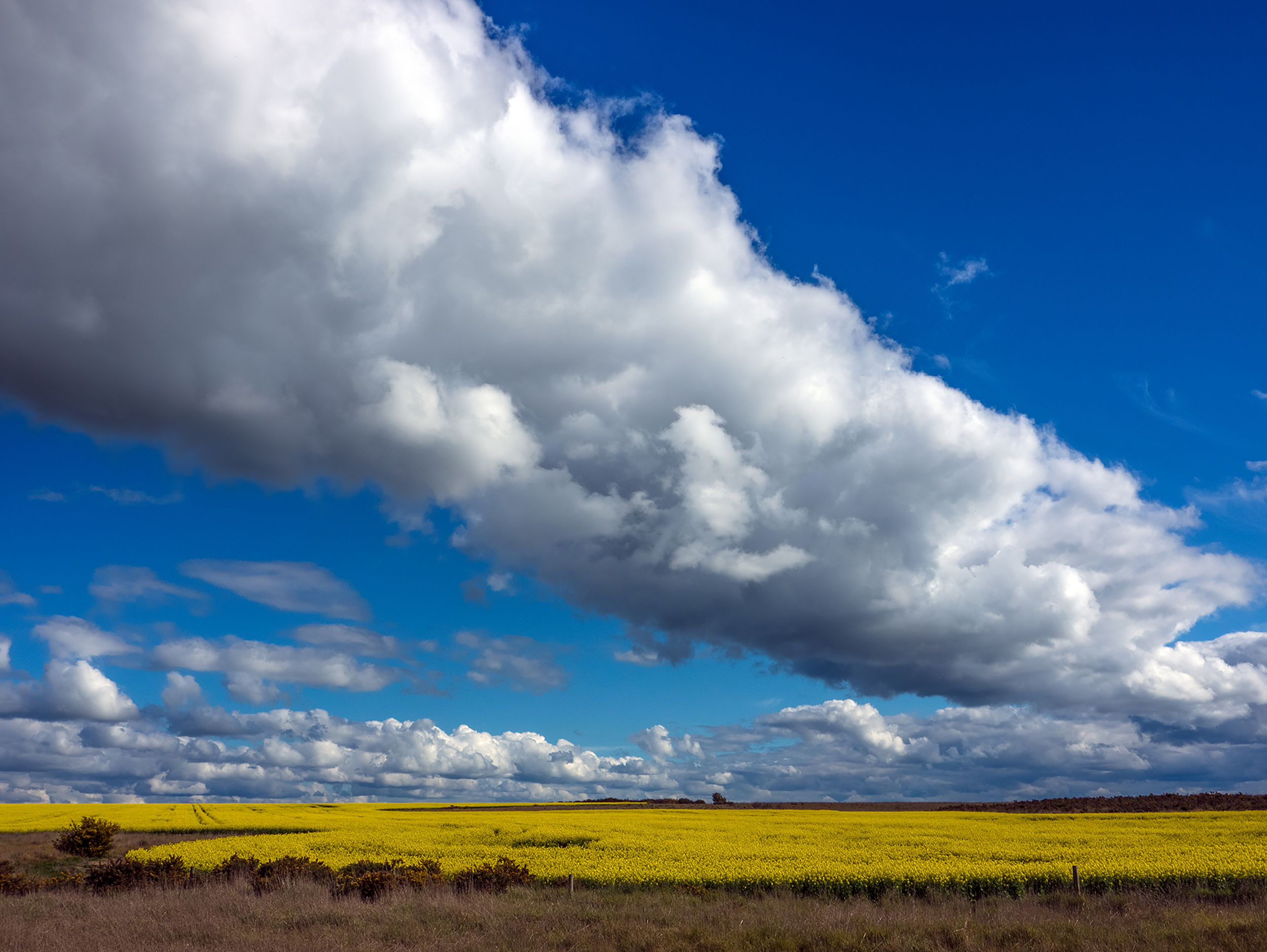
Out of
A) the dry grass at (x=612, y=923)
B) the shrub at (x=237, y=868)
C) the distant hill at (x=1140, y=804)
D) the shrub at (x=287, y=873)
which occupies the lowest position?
the distant hill at (x=1140, y=804)

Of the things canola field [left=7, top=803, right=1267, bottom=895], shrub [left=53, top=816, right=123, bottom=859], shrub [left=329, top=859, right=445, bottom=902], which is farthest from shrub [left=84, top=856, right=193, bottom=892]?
shrub [left=53, top=816, right=123, bottom=859]

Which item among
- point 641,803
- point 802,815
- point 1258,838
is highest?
point 1258,838

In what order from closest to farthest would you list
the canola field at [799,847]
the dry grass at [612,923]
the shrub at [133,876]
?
the dry grass at [612,923], the canola field at [799,847], the shrub at [133,876]

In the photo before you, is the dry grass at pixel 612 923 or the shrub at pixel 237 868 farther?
the shrub at pixel 237 868

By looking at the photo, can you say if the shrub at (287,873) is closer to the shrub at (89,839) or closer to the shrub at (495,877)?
the shrub at (495,877)

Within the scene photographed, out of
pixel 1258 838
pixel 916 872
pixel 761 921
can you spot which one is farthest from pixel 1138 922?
pixel 1258 838

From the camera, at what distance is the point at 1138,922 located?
1753 centimetres

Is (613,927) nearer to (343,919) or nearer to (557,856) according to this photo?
(343,919)

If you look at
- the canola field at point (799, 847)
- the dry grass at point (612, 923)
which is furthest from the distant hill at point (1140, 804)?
the dry grass at point (612, 923)

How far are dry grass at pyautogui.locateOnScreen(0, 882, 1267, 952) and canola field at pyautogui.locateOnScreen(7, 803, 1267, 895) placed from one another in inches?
78.7

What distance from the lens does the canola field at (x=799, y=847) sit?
23.5m

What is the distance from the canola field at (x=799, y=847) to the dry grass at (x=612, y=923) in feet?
6.56

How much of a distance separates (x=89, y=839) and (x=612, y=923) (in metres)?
31.7

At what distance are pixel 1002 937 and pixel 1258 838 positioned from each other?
2720 cm
